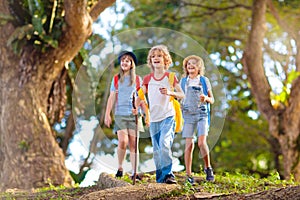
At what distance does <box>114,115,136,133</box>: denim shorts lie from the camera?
5.15m

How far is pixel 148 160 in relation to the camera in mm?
5289

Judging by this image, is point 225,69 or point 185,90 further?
point 225,69

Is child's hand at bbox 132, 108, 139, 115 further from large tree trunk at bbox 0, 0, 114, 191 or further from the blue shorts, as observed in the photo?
large tree trunk at bbox 0, 0, 114, 191

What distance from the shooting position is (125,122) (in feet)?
17.0

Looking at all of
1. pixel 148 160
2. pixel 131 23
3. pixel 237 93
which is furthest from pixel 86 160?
pixel 148 160

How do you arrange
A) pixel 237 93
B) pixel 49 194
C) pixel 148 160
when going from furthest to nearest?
pixel 237 93, pixel 49 194, pixel 148 160

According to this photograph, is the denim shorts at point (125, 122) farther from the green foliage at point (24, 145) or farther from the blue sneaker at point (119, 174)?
the green foliage at point (24, 145)

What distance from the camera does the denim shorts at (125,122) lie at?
16.9 ft

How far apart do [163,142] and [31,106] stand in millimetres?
3886

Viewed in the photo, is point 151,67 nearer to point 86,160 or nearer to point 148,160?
point 148,160

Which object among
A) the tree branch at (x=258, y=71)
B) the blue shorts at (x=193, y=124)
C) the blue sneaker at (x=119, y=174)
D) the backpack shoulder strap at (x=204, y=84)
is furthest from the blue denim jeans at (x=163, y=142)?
the tree branch at (x=258, y=71)

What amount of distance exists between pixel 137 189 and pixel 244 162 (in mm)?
11497

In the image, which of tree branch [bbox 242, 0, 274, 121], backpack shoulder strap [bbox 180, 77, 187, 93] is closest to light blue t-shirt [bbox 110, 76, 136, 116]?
backpack shoulder strap [bbox 180, 77, 187, 93]

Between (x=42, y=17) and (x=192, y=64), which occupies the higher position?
(x=42, y=17)
